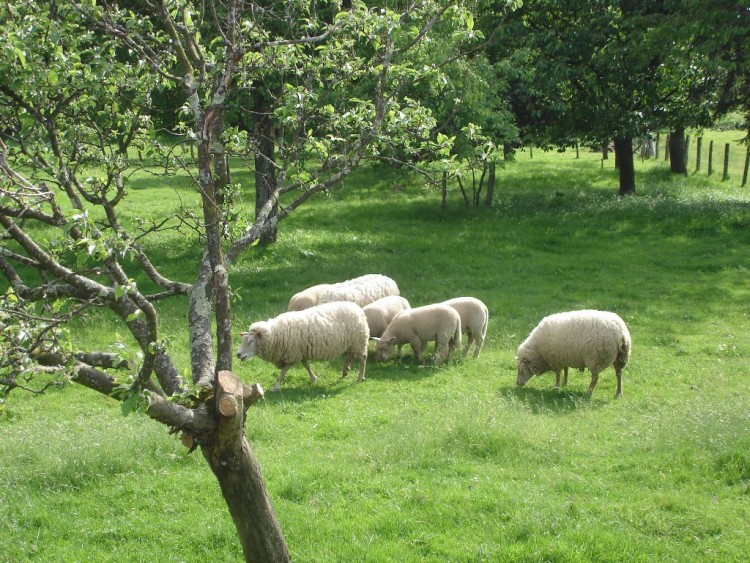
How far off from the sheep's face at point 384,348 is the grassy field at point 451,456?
1.02 feet

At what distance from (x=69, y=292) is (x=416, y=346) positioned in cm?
945

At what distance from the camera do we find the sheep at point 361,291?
15883 mm

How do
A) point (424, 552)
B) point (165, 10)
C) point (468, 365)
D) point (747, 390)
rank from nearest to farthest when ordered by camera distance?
point (165, 10) → point (424, 552) → point (747, 390) → point (468, 365)

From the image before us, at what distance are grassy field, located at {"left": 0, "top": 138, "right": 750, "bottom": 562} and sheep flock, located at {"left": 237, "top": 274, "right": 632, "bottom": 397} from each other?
431 millimetres

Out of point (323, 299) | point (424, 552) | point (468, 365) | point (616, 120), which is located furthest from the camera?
point (616, 120)

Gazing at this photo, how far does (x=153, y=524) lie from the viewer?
26.7 feet

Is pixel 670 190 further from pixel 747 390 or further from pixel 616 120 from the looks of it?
pixel 747 390

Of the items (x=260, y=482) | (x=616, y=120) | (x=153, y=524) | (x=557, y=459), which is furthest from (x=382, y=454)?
(x=616, y=120)

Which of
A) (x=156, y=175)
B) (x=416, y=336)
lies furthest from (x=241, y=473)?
(x=416, y=336)

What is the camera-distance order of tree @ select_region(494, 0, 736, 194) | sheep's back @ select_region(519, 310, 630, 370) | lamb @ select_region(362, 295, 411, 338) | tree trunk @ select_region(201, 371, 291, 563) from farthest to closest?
tree @ select_region(494, 0, 736, 194) → lamb @ select_region(362, 295, 411, 338) → sheep's back @ select_region(519, 310, 630, 370) → tree trunk @ select_region(201, 371, 291, 563)

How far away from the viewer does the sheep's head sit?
43.6ft

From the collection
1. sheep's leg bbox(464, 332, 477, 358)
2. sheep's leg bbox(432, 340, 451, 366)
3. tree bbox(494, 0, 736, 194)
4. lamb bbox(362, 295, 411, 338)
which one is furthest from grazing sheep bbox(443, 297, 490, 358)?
tree bbox(494, 0, 736, 194)

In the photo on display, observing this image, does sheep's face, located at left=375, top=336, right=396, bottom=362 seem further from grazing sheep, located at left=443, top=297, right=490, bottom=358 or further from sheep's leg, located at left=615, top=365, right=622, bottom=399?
sheep's leg, located at left=615, top=365, right=622, bottom=399

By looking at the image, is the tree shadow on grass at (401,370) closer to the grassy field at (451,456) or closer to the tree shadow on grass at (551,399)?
the grassy field at (451,456)
